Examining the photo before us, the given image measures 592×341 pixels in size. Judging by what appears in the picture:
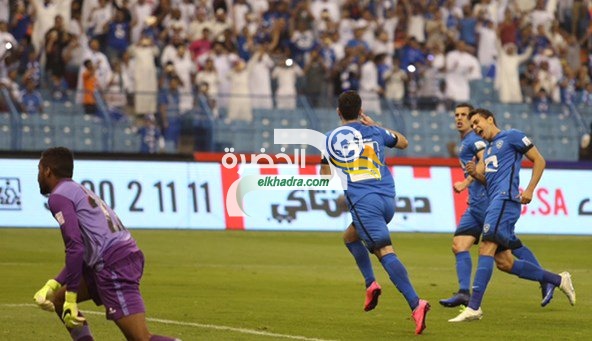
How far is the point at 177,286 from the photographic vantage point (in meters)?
15.6

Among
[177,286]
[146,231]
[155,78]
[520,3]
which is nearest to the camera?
[177,286]

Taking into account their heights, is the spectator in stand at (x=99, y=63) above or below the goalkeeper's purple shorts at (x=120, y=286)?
above

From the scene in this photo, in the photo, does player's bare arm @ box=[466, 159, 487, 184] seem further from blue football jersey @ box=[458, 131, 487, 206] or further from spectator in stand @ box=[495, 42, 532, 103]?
spectator in stand @ box=[495, 42, 532, 103]

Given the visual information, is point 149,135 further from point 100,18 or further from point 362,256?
point 362,256

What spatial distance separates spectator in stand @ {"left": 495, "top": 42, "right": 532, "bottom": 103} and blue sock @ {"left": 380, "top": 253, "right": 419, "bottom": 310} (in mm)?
18518

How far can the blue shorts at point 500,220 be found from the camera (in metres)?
12.9

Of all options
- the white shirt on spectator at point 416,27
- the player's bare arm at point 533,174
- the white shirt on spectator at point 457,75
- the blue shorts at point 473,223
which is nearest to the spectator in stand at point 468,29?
the white shirt on spectator at point 416,27

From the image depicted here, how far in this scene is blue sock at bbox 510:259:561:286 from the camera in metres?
13.5

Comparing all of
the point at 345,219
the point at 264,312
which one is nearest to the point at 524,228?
the point at 345,219

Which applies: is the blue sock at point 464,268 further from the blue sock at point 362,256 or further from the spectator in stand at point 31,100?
the spectator in stand at point 31,100

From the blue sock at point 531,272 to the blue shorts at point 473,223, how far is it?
1.96 feet

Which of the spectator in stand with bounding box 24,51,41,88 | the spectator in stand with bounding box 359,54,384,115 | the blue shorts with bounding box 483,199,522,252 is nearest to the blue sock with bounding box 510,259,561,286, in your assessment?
the blue shorts with bounding box 483,199,522,252

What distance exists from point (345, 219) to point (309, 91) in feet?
14.7

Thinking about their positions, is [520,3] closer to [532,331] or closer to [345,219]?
[345,219]
